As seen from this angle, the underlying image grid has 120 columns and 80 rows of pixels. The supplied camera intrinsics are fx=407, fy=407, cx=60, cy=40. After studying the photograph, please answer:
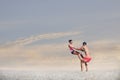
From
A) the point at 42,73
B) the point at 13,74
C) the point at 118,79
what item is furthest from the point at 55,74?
the point at 118,79

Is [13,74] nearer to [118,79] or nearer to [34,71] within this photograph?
[34,71]

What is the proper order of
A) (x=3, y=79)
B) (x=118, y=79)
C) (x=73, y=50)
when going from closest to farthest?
(x=118, y=79), (x=3, y=79), (x=73, y=50)

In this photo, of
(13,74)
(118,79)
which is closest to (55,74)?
(13,74)

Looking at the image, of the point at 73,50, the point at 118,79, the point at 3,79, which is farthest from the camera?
the point at 73,50

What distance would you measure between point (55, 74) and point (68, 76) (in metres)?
2.02

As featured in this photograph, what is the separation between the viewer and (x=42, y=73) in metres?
35.2

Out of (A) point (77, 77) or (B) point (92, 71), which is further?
(B) point (92, 71)

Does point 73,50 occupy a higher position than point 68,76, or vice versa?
point 73,50

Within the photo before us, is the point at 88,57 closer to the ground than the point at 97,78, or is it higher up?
higher up

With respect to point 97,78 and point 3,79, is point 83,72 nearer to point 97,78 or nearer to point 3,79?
point 97,78

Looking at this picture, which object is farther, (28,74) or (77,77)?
(28,74)

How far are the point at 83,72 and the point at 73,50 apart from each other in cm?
211

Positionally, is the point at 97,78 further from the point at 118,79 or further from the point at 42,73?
the point at 42,73

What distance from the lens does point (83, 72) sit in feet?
113
